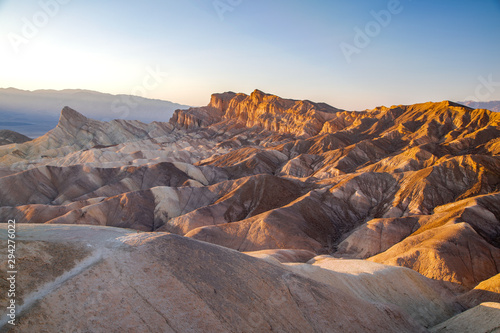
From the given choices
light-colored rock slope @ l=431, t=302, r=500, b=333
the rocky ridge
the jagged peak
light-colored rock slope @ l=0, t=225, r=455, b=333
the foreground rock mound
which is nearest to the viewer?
light-colored rock slope @ l=0, t=225, r=455, b=333

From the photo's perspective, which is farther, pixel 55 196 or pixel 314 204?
pixel 55 196

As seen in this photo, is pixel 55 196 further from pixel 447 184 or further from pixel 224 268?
pixel 447 184

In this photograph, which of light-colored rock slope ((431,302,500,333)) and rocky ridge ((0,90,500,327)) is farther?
rocky ridge ((0,90,500,327))

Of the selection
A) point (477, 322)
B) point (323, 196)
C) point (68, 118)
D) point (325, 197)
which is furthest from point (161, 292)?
point (68, 118)

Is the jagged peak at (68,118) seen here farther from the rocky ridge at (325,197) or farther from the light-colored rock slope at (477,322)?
the light-colored rock slope at (477,322)

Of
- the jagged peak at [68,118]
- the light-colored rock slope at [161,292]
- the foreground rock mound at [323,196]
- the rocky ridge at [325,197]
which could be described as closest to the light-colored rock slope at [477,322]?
the light-colored rock slope at [161,292]

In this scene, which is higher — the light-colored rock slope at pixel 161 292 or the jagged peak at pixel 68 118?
the jagged peak at pixel 68 118

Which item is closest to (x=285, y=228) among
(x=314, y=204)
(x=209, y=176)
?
(x=314, y=204)

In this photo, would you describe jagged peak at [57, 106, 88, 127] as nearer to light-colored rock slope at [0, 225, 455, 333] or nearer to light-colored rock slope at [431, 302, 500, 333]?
light-colored rock slope at [0, 225, 455, 333]

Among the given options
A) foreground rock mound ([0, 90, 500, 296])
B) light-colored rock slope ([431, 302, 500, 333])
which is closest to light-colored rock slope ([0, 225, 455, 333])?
light-colored rock slope ([431, 302, 500, 333])
